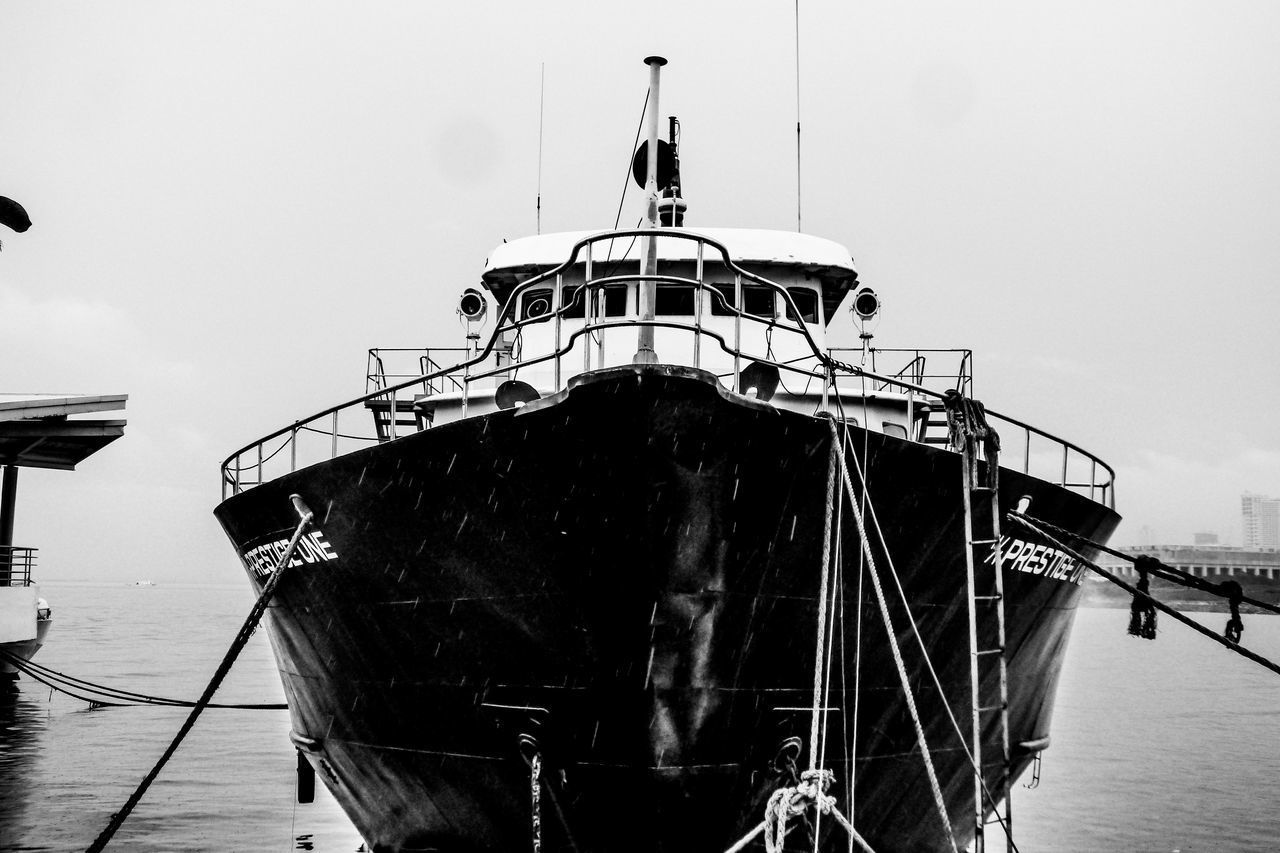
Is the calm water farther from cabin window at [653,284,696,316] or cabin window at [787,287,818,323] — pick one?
cabin window at [787,287,818,323]

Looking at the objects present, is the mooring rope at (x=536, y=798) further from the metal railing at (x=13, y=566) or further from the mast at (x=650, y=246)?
the metal railing at (x=13, y=566)

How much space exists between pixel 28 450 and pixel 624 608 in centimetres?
2303

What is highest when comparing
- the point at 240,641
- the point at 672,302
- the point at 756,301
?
the point at 756,301

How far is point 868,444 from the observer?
7980mm

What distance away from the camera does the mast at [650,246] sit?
7477 millimetres

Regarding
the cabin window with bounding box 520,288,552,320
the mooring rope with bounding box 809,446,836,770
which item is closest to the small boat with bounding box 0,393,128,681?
the cabin window with bounding box 520,288,552,320

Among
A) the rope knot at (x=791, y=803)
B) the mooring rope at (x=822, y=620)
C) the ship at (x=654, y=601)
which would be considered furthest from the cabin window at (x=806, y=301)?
the rope knot at (x=791, y=803)

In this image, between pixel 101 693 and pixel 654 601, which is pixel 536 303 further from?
pixel 101 693

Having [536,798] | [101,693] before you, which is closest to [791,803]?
[536,798]

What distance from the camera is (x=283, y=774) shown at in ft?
61.9

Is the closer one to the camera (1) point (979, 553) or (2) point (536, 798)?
(2) point (536, 798)

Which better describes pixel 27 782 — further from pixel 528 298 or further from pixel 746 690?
pixel 746 690

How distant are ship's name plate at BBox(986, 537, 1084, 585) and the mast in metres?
3.09

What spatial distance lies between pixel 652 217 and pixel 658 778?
386 centimetres
